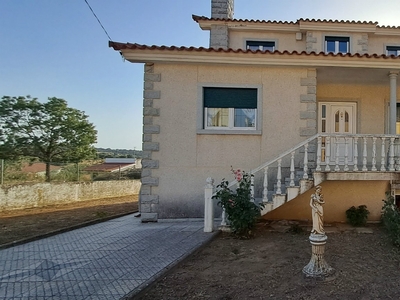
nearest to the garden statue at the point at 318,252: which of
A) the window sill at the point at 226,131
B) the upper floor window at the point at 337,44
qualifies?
the window sill at the point at 226,131

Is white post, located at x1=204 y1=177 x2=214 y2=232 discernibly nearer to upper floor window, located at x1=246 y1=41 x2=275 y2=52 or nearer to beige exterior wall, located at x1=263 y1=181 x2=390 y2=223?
beige exterior wall, located at x1=263 y1=181 x2=390 y2=223

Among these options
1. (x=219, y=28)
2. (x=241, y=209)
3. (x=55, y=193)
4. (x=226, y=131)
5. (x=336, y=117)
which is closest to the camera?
(x=241, y=209)

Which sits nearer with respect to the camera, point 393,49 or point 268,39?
point 268,39

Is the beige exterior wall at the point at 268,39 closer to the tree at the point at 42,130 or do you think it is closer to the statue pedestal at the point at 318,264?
the statue pedestal at the point at 318,264

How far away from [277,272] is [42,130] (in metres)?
17.3

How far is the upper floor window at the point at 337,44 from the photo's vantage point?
10508mm

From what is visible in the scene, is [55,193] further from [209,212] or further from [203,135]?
[209,212]

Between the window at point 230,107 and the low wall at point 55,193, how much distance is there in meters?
8.51

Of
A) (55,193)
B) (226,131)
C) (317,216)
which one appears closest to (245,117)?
(226,131)

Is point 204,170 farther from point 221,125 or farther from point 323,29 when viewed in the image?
point 323,29

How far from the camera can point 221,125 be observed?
7031 millimetres

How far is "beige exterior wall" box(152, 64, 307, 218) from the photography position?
270 inches

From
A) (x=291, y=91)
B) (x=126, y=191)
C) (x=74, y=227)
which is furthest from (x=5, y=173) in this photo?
(x=291, y=91)

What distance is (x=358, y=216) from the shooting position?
6.69 m
